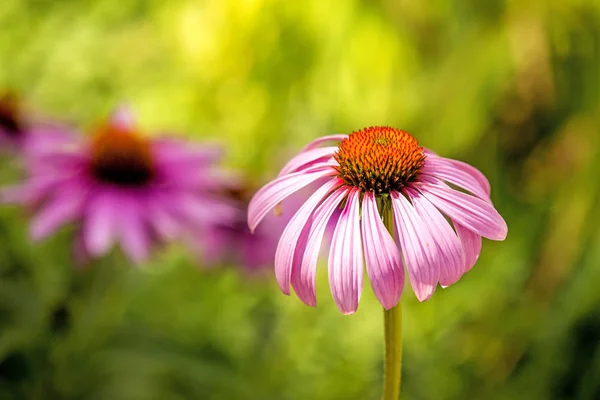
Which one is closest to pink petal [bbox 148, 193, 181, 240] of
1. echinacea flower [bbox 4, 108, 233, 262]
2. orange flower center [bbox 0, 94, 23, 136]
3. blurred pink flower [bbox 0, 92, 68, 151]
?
A: echinacea flower [bbox 4, 108, 233, 262]

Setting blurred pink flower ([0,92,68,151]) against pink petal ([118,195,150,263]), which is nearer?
pink petal ([118,195,150,263])

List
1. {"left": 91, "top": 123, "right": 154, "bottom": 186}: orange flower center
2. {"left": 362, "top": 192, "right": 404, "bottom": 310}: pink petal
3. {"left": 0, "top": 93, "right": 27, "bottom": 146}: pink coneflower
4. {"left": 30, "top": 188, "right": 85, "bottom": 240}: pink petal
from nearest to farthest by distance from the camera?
1. {"left": 362, "top": 192, "right": 404, "bottom": 310}: pink petal
2. {"left": 30, "top": 188, "right": 85, "bottom": 240}: pink petal
3. {"left": 91, "top": 123, "right": 154, "bottom": 186}: orange flower center
4. {"left": 0, "top": 93, "right": 27, "bottom": 146}: pink coneflower

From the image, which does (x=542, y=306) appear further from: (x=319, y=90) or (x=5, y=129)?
(x=5, y=129)

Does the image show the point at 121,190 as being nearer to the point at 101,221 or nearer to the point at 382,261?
the point at 101,221

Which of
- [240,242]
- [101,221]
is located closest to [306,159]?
[101,221]

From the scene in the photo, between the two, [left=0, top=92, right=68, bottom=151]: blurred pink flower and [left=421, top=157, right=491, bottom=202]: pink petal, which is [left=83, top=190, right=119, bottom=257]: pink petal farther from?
[left=421, top=157, right=491, bottom=202]: pink petal

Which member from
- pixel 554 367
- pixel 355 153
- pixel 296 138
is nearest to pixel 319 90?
pixel 296 138
